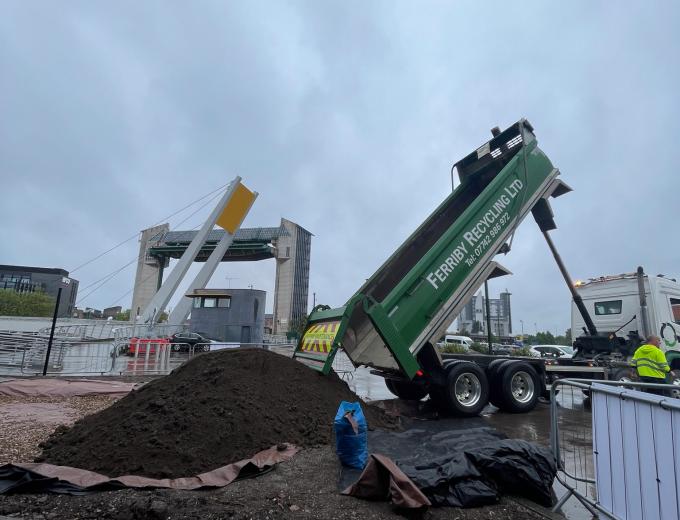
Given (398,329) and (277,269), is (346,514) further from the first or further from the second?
(277,269)

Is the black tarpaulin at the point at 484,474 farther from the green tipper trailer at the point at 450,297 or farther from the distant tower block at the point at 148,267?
the distant tower block at the point at 148,267

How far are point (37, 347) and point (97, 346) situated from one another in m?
2.56

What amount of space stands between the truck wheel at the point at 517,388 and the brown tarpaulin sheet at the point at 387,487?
16.7ft

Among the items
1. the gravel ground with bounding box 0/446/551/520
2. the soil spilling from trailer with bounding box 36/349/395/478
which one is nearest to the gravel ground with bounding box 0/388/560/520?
the gravel ground with bounding box 0/446/551/520

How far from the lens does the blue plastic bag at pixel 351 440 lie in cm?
414

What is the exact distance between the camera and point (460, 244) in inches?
274

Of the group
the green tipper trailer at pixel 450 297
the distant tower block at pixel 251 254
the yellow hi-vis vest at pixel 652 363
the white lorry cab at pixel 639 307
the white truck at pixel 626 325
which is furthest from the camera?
the distant tower block at pixel 251 254

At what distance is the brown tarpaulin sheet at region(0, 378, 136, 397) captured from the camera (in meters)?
8.67

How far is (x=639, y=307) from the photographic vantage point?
9.62 metres

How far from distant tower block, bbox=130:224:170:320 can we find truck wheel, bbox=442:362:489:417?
67.3m

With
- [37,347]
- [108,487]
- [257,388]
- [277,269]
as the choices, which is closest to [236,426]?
[257,388]

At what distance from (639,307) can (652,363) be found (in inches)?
118

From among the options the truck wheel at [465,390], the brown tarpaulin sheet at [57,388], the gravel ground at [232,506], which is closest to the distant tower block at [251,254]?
the brown tarpaulin sheet at [57,388]

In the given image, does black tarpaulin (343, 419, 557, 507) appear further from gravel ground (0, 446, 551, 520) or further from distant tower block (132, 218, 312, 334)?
distant tower block (132, 218, 312, 334)
